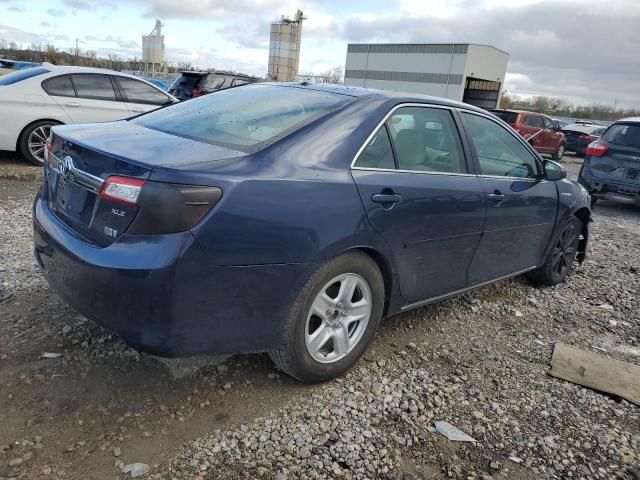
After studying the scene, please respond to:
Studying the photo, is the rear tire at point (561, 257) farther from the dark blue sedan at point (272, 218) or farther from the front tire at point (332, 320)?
the front tire at point (332, 320)

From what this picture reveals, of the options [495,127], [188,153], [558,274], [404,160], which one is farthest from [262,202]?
[558,274]

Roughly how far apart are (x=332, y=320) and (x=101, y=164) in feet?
4.58

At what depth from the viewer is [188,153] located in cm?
253

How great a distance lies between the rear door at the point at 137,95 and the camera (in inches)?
357

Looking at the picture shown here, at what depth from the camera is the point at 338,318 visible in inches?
116

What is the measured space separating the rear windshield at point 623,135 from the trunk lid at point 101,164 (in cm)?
880

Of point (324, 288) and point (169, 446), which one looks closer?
point (169, 446)

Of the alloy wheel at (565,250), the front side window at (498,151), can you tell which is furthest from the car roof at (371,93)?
the alloy wheel at (565,250)

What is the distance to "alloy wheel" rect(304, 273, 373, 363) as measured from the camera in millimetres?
2834

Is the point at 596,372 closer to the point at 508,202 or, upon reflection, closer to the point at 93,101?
the point at 508,202

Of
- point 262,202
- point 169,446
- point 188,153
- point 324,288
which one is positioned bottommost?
point 169,446

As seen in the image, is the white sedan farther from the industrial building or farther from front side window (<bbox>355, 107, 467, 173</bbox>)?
the industrial building

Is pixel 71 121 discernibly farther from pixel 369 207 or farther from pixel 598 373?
pixel 598 373

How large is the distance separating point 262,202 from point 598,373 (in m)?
2.54
